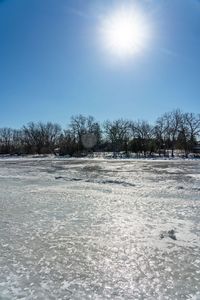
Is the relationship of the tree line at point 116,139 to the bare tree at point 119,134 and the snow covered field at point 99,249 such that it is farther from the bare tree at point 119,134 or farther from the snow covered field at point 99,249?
the snow covered field at point 99,249

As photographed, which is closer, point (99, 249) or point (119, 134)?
point (99, 249)

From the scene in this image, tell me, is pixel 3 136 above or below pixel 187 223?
above

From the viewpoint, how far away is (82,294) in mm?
5465

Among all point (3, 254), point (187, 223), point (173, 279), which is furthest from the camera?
point (187, 223)

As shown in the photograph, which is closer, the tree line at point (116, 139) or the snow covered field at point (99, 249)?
the snow covered field at point (99, 249)

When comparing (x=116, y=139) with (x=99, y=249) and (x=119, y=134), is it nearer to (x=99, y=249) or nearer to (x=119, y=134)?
(x=119, y=134)

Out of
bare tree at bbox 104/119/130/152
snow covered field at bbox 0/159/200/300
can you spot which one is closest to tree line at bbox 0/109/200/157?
bare tree at bbox 104/119/130/152

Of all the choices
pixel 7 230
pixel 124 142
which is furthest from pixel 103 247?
pixel 124 142

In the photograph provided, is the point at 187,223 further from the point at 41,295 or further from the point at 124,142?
the point at 124,142

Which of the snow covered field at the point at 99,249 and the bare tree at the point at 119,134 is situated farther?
the bare tree at the point at 119,134

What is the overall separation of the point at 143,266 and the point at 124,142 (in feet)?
291

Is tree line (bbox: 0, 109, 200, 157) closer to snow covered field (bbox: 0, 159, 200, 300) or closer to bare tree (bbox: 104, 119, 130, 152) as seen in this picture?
bare tree (bbox: 104, 119, 130, 152)

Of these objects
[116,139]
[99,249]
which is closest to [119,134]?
[116,139]

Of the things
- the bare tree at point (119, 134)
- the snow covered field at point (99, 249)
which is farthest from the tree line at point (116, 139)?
the snow covered field at point (99, 249)
